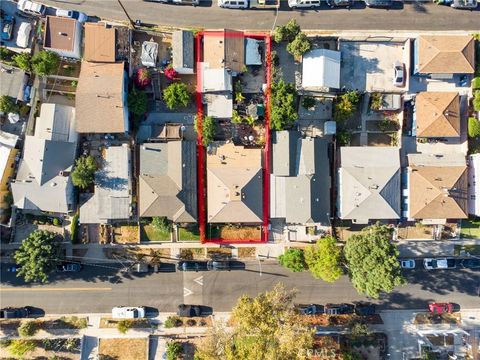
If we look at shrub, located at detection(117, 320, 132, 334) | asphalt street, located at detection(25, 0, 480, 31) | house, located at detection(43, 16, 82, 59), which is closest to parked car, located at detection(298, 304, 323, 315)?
shrub, located at detection(117, 320, 132, 334)

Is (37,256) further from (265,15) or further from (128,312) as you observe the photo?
(265,15)

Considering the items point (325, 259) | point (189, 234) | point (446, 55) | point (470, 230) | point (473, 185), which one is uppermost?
point (446, 55)

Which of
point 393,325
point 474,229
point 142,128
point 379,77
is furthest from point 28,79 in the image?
point 474,229

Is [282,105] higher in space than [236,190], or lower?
higher

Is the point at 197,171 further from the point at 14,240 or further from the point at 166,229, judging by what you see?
the point at 14,240

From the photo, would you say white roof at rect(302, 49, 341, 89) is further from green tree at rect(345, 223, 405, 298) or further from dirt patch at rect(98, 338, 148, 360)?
dirt patch at rect(98, 338, 148, 360)

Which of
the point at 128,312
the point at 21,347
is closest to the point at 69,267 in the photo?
the point at 128,312

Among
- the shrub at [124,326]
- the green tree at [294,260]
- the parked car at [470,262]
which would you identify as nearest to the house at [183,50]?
the green tree at [294,260]
